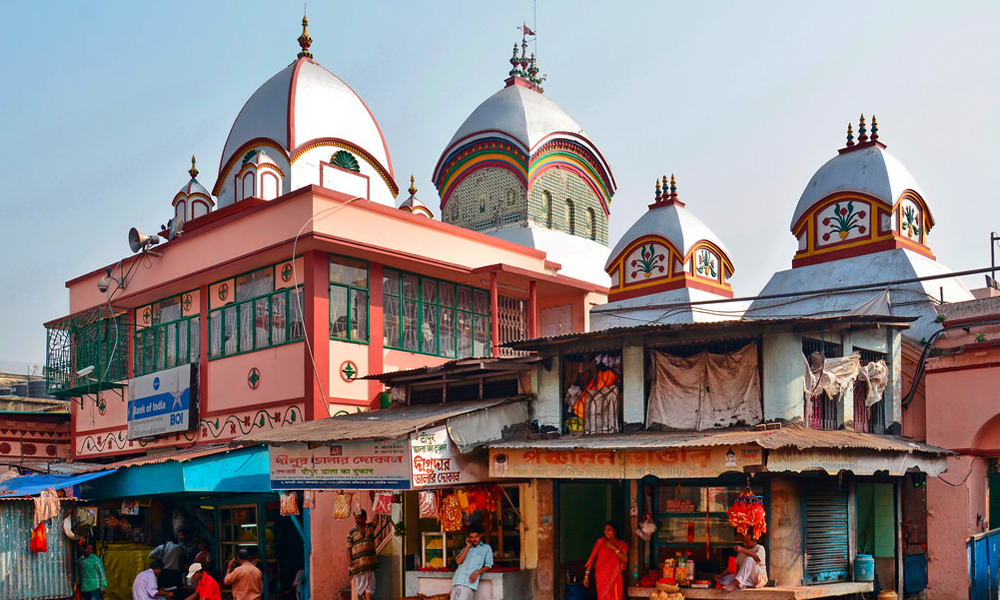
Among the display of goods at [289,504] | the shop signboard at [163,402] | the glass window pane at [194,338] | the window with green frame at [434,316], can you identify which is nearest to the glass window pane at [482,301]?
the window with green frame at [434,316]

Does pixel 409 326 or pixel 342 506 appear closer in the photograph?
pixel 342 506

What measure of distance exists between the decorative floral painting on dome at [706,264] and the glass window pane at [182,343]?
12.4m

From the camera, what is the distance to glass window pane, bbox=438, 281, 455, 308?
1964cm

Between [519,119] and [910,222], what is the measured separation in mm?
10579

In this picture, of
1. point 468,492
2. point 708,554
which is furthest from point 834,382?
point 468,492

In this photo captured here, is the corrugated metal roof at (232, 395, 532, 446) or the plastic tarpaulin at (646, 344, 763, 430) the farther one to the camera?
the corrugated metal roof at (232, 395, 532, 446)

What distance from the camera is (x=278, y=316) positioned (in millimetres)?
18094

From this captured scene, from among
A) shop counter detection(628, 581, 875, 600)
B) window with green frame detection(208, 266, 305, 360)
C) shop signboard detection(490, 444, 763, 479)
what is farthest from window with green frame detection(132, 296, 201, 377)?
shop counter detection(628, 581, 875, 600)

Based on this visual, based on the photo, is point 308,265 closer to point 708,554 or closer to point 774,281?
point 708,554

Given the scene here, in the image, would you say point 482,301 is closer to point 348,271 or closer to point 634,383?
point 348,271

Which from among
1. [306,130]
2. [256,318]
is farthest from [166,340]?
[306,130]

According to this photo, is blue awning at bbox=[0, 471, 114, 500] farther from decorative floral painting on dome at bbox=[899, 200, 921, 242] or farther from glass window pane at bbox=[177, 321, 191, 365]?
decorative floral painting on dome at bbox=[899, 200, 921, 242]

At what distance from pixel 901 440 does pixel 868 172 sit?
938cm

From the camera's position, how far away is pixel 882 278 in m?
20.9
